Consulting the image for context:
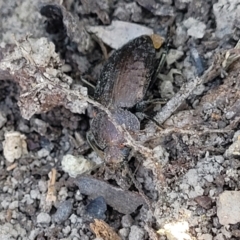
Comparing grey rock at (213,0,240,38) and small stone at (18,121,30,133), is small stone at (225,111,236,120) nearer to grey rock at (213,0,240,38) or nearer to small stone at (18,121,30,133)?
grey rock at (213,0,240,38)

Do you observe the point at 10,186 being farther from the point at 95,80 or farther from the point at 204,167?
the point at 204,167

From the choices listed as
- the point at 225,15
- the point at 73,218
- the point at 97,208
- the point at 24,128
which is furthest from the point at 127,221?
the point at 225,15

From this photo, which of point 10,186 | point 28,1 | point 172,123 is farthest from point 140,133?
point 28,1

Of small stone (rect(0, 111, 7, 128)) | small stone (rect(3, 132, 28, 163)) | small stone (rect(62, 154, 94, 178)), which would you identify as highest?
small stone (rect(62, 154, 94, 178))

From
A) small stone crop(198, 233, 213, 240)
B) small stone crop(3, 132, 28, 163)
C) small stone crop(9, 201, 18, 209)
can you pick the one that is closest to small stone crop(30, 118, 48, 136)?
small stone crop(3, 132, 28, 163)

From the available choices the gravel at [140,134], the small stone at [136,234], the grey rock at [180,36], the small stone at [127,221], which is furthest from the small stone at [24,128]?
the grey rock at [180,36]

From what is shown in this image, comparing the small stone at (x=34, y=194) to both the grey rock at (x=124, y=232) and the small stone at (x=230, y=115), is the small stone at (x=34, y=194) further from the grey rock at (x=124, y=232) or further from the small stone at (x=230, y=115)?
the small stone at (x=230, y=115)

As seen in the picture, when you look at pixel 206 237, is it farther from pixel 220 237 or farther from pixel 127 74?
pixel 127 74
